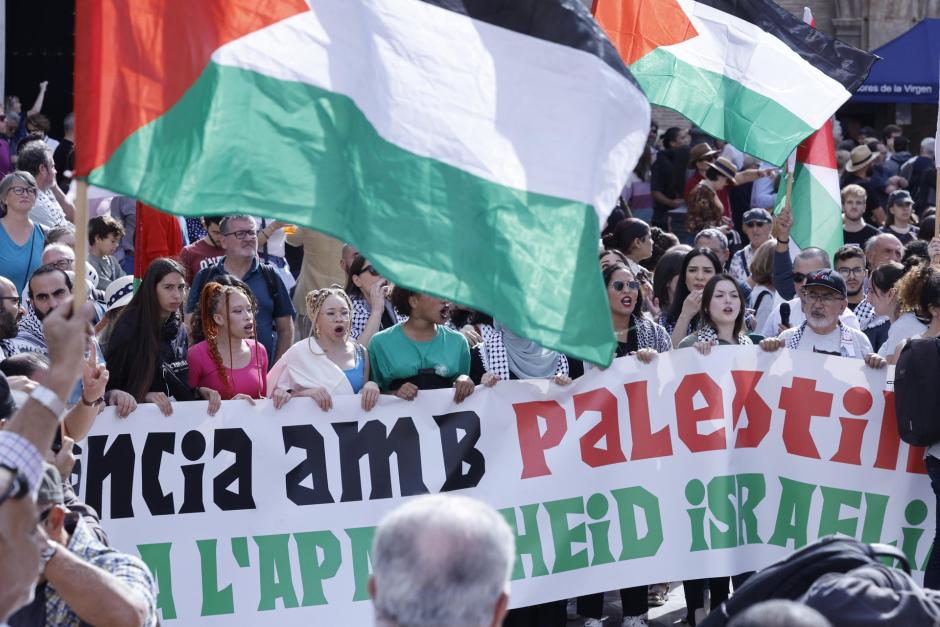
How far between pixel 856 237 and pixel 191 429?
25.4ft

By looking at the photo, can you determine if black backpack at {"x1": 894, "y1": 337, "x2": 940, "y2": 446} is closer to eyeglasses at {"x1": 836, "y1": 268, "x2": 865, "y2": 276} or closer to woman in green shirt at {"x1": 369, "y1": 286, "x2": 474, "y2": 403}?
woman in green shirt at {"x1": 369, "y1": 286, "x2": 474, "y2": 403}

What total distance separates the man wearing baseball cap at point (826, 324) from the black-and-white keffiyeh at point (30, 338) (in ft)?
11.9

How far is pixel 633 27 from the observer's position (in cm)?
779

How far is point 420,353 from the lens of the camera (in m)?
6.91

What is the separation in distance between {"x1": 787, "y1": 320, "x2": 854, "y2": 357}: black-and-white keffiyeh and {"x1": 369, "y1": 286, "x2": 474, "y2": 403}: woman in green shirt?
171cm

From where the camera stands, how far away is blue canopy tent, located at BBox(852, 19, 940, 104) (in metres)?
21.0

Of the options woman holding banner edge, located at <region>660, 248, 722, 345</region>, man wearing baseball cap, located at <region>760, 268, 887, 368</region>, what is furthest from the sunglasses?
man wearing baseball cap, located at <region>760, 268, 887, 368</region>

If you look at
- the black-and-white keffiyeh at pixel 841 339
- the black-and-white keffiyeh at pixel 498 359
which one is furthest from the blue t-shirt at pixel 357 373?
the black-and-white keffiyeh at pixel 841 339

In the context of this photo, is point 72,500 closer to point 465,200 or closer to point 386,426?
point 465,200

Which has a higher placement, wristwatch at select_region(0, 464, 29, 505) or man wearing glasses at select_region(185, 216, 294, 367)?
wristwatch at select_region(0, 464, 29, 505)

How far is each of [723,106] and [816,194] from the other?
6.24ft

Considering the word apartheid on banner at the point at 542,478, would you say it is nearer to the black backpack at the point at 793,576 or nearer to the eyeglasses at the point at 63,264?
the eyeglasses at the point at 63,264

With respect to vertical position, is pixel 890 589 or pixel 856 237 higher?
pixel 890 589

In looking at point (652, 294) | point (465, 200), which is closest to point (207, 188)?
point (465, 200)
